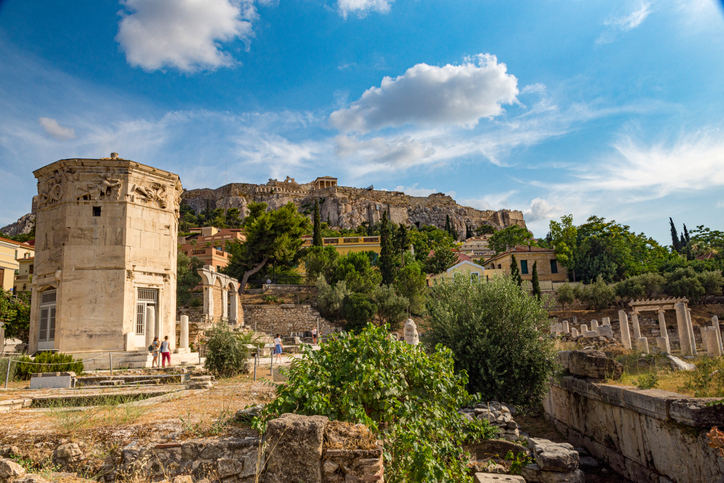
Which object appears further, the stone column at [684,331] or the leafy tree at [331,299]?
the leafy tree at [331,299]

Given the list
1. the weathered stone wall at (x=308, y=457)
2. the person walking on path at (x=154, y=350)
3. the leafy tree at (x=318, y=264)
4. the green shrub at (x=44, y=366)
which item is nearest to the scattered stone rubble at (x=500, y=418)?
the weathered stone wall at (x=308, y=457)

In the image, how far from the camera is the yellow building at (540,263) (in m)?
48.3

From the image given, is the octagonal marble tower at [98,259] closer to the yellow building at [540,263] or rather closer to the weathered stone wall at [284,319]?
the weathered stone wall at [284,319]

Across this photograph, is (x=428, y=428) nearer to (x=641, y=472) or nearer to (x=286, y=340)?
(x=641, y=472)

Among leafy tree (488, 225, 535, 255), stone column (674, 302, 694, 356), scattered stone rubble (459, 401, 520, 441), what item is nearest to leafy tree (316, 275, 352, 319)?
stone column (674, 302, 694, 356)

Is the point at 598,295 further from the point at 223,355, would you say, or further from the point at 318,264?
the point at 223,355

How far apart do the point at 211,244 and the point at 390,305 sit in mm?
22701

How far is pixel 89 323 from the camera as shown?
14.0 metres

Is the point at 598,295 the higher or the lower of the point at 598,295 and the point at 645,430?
the higher

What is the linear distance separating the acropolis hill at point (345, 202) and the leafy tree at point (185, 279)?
53.6m

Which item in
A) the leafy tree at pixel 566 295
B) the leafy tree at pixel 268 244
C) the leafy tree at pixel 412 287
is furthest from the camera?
the leafy tree at pixel 566 295

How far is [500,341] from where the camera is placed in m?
10.1

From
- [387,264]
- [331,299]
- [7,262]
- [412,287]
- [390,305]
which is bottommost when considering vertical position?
[390,305]

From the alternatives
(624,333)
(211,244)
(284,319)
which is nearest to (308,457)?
(624,333)
